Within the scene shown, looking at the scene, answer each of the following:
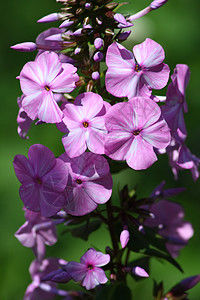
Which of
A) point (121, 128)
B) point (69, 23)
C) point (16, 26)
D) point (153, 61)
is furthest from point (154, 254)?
point (16, 26)

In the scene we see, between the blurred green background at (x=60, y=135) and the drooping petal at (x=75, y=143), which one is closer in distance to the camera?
the drooping petal at (x=75, y=143)

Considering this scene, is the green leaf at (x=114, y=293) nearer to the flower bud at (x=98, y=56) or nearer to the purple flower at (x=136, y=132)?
the purple flower at (x=136, y=132)

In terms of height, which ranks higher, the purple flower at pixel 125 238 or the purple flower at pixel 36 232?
the purple flower at pixel 125 238

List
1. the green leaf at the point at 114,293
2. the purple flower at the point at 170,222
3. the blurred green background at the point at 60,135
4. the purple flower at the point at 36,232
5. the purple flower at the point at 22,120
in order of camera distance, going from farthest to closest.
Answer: the blurred green background at the point at 60,135, the purple flower at the point at 170,222, the purple flower at the point at 36,232, the purple flower at the point at 22,120, the green leaf at the point at 114,293

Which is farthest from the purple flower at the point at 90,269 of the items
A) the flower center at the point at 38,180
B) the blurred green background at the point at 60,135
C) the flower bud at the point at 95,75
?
the blurred green background at the point at 60,135

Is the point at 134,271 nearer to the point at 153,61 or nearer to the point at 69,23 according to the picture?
the point at 153,61

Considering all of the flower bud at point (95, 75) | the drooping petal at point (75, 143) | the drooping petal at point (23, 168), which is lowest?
the drooping petal at point (23, 168)

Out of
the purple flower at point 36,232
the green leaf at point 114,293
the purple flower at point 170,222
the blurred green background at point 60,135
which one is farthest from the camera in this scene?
the blurred green background at point 60,135
